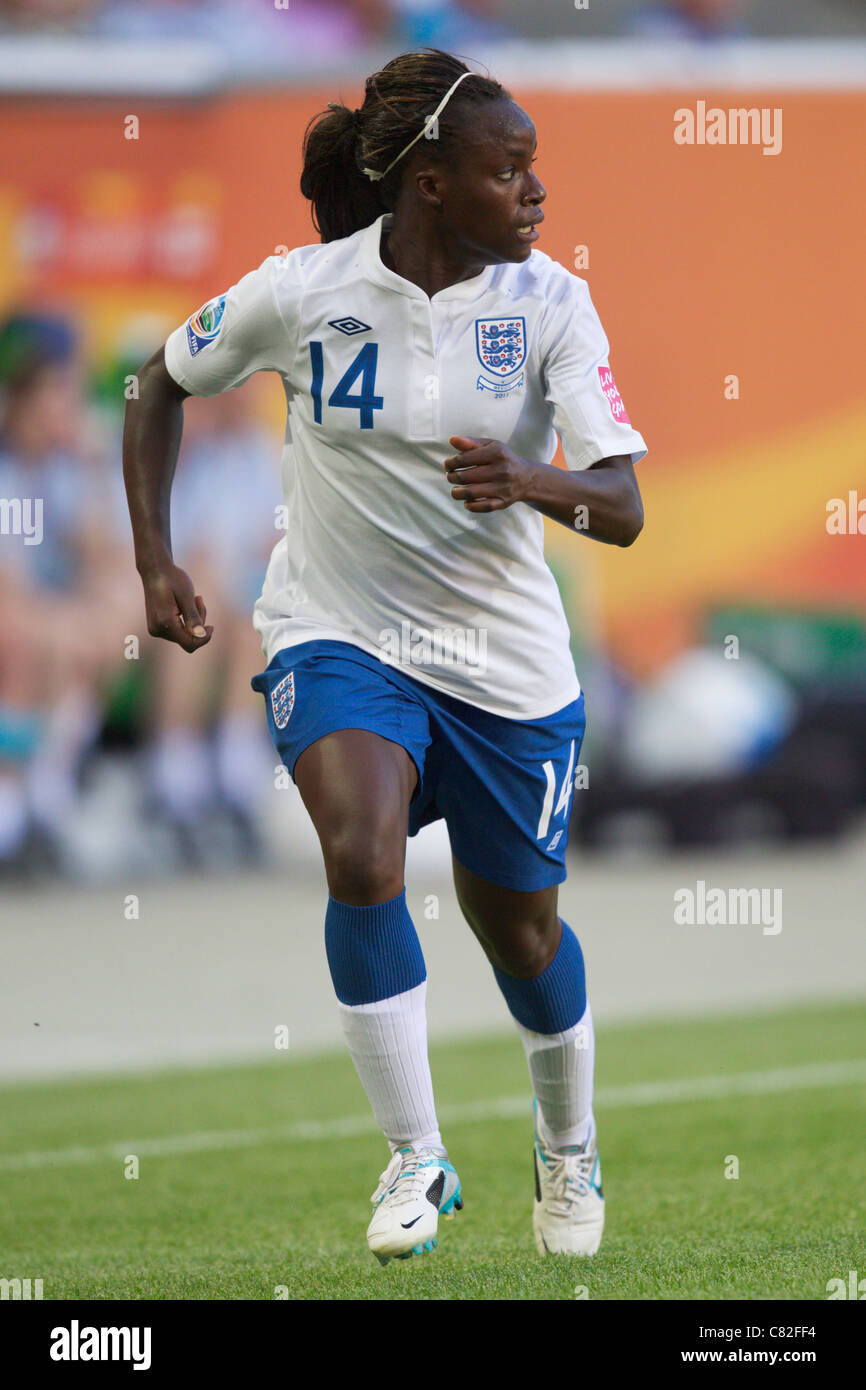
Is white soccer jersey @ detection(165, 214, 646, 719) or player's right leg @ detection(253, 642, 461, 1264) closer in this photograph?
player's right leg @ detection(253, 642, 461, 1264)

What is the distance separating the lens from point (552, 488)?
13.0ft

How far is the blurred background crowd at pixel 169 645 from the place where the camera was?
51.2 ft

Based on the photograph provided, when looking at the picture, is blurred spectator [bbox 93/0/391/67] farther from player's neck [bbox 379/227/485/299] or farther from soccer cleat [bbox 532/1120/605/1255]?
soccer cleat [bbox 532/1120/605/1255]

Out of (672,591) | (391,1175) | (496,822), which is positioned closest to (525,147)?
(496,822)

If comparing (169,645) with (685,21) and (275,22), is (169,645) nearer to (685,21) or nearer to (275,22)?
(275,22)

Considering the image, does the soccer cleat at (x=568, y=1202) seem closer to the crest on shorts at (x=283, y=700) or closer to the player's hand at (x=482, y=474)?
the crest on shorts at (x=283, y=700)

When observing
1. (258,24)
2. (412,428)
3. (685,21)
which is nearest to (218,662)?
(258,24)

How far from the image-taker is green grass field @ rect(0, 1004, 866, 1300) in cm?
438

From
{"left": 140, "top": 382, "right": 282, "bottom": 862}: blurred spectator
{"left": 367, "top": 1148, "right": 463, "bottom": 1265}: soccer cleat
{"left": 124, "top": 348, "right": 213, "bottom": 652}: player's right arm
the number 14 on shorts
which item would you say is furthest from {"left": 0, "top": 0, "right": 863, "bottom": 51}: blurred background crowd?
{"left": 367, "top": 1148, "right": 463, "bottom": 1265}: soccer cleat

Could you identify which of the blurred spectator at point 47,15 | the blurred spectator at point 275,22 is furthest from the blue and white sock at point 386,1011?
the blurred spectator at point 47,15

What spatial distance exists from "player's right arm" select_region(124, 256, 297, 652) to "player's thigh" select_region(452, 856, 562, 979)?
83cm

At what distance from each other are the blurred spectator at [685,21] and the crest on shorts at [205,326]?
46.3ft

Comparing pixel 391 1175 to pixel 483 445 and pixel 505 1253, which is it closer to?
pixel 505 1253

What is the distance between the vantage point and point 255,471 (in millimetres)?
16203
